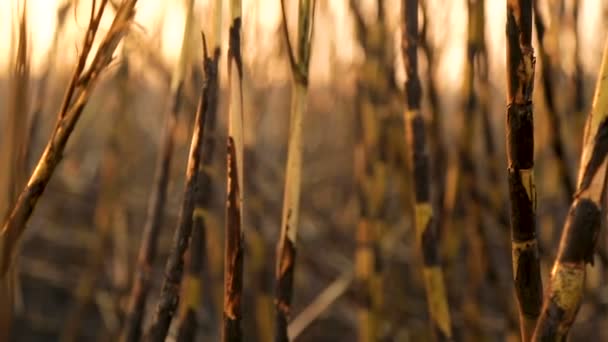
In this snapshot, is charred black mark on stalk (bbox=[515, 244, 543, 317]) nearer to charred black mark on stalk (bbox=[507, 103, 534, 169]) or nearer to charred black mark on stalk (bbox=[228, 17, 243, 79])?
charred black mark on stalk (bbox=[507, 103, 534, 169])

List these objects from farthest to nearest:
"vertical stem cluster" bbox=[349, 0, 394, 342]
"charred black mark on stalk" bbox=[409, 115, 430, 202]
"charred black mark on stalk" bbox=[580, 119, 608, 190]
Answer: "vertical stem cluster" bbox=[349, 0, 394, 342] → "charred black mark on stalk" bbox=[409, 115, 430, 202] → "charred black mark on stalk" bbox=[580, 119, 608, 190]

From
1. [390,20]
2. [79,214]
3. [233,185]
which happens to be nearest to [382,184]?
[390,20]

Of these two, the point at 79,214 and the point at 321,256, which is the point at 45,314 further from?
the point at 321,256

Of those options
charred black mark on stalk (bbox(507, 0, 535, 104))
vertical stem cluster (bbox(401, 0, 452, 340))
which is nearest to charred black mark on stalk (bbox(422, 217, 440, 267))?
vertical stem cluster (bbox(401, 0, 452, 340))

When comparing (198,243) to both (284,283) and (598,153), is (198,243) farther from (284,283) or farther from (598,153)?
(598,153)

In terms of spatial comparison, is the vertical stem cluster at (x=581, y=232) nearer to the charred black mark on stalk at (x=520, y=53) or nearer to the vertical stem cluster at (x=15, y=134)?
the charred black mark on stalk at (x=520, y=53)
